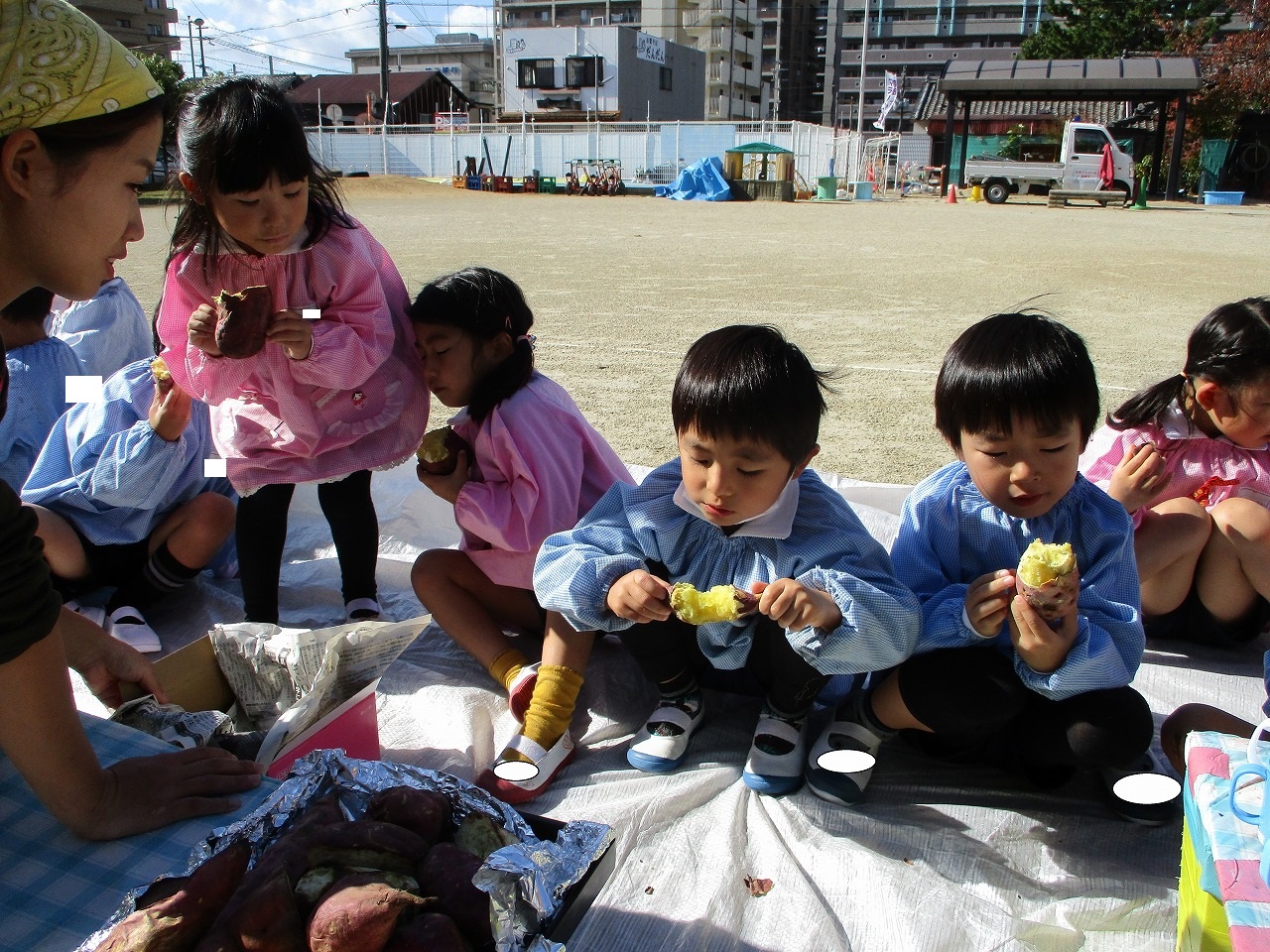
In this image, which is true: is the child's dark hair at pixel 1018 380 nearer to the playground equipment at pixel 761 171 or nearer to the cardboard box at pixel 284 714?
the cardboard box at pixel 284 714

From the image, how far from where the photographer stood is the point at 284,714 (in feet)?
6.68

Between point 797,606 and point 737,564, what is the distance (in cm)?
32

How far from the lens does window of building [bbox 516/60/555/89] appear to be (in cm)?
5956

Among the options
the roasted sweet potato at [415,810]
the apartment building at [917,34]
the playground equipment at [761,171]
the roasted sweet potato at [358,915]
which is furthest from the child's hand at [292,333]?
the apartment building at [917,34]

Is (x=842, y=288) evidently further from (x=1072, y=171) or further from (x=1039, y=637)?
(x=1072, y=171)

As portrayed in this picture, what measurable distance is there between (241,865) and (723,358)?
131cm

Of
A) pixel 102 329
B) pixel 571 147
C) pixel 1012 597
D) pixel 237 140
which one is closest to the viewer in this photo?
pixel 1012 597

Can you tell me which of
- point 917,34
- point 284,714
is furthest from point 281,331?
point 917,34

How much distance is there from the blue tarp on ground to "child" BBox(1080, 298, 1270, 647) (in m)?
26.5

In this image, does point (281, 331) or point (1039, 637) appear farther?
point (281, 331)

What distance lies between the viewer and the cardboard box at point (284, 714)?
1.94m

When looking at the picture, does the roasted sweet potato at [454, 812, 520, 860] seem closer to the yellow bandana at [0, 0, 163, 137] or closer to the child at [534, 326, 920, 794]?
the child at [534, 326, 920, 794]

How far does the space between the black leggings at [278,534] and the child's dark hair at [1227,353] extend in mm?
2289

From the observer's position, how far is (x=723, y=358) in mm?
2074
